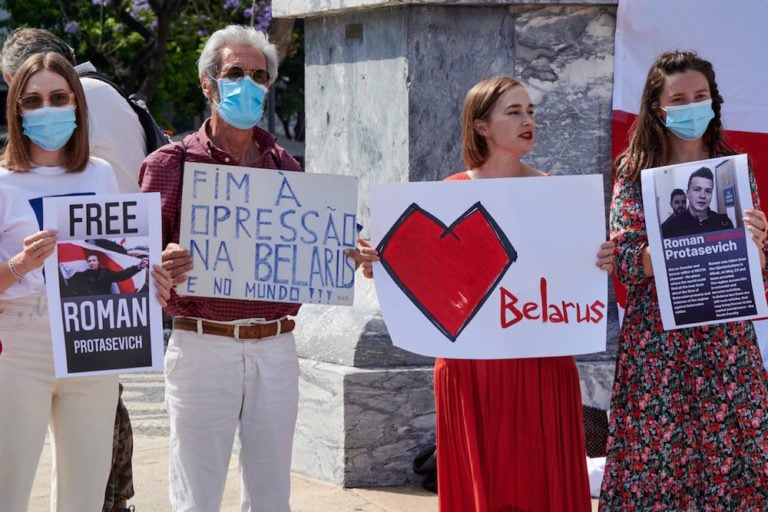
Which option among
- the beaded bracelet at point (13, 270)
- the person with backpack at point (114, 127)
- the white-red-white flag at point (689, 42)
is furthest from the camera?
the white-red-white flag at point (689, 42)

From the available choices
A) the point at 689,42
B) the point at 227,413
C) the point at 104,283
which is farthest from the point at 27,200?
the point at 689,42

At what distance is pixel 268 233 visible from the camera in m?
4.13

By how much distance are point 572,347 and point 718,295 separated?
1.62ft

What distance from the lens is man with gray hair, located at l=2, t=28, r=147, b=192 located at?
4.70 m

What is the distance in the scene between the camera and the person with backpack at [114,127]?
15.3 ft

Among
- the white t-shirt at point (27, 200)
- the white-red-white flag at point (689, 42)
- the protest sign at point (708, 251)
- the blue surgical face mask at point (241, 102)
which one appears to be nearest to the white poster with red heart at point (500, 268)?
the protest sign at point (708, 251)

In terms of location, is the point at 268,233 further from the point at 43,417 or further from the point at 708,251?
the point at 708,251

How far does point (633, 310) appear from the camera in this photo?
440cm

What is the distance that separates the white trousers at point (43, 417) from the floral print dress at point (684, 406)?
172 centimetres

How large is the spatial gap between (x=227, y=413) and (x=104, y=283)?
23.9 inches

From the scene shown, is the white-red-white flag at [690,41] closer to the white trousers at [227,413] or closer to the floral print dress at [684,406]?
the floral print dress at [684,406]

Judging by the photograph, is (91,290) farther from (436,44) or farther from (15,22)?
(15,22)

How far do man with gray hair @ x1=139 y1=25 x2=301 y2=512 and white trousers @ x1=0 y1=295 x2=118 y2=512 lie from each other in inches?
9.6

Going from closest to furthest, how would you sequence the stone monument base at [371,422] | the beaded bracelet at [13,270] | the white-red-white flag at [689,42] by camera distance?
the beaded bracelet at [13,270]
the stone monument base at [371,422]
the white-red-white flag at [689,42]
